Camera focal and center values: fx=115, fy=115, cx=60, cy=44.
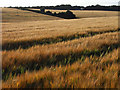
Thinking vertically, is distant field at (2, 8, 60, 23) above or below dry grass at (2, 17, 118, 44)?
above

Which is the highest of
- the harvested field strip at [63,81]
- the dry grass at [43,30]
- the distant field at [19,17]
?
the distant field at [19,17]

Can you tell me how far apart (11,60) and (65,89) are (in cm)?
146

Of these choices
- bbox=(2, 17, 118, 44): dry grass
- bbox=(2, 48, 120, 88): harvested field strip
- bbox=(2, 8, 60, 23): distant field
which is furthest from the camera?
bbox=(2, 8, 60, 23): distant field

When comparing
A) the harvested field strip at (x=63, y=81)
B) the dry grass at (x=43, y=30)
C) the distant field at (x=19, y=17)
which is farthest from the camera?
the distant field at (x=19, y=17)

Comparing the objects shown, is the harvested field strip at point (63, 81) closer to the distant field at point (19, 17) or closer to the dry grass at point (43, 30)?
the dry grass at point (43, 30)

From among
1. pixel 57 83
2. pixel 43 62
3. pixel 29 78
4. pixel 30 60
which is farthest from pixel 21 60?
pixel 57 83

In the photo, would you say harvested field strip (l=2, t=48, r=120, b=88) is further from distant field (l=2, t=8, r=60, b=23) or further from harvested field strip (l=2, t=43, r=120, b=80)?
distant field (l=2, t=8, r=60, b=23)

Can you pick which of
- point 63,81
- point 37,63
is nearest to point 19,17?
point 37,63

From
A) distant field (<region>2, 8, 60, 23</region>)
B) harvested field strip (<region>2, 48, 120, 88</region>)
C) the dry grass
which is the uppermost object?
distant field (<region>2, 8, 60, 23</region>)

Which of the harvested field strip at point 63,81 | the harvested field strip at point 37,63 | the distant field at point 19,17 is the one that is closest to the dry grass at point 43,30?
the harvested field strip at point 37,63

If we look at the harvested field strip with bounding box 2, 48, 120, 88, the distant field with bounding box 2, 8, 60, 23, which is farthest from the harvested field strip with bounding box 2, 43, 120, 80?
the distant field with bounding box 2, 8, 60, 23

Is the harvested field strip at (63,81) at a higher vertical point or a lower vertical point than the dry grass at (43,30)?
lower

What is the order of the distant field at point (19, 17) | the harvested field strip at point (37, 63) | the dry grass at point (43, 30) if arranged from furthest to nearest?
the distant field at point (19, 17)
the dry grass at point (43, 30)
the harvested field strip at point (37, 63)

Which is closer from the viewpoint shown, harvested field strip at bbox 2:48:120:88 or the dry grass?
harvested field strip at bbox 2:48:120:88
